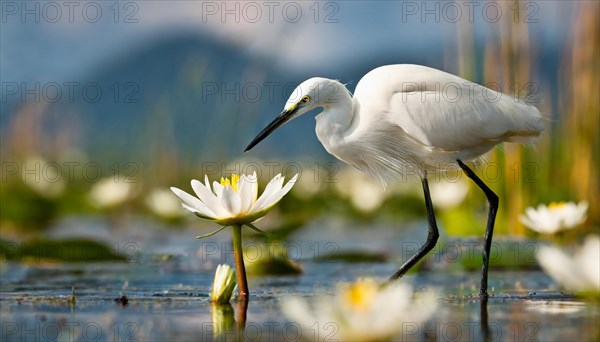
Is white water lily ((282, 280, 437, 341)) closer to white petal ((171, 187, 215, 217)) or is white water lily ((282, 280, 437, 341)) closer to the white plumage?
white petal ((171, 187, 215, 217))

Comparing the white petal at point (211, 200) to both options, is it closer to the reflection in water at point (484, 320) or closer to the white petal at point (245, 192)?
the white petal at point (245, 192)

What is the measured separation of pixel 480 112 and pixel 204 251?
2791 mm

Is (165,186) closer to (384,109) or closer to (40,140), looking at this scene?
(40,140)

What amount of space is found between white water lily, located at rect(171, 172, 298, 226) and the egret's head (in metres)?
0.63

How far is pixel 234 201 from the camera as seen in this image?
369cm

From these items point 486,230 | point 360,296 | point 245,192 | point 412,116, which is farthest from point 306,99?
point 360,296

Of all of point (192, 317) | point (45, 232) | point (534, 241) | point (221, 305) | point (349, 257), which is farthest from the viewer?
point (45, 232)

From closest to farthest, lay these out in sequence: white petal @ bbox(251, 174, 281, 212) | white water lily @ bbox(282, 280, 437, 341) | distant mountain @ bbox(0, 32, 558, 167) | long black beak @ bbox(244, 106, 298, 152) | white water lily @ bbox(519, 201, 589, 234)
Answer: white water lily @ bbox(282, 280, 437, 341)
white petal @ bbox(251, 174, 281, 212)
long black beak @ bbox(244, 106, 298, 152)
white water lily @ bbox(519, 201, 589, 234)
distant mountain @ bbox(0, 32, 558, 167)

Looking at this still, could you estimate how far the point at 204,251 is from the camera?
6.86m

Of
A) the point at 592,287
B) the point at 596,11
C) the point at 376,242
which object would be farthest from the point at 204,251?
the point at 592,287

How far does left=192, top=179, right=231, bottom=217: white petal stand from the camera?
3.71 meters

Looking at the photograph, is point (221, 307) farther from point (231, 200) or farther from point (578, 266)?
point (578, 266)

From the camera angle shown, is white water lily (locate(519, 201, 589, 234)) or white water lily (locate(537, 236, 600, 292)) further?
white water lily (locate(519, 201, 589, 234))

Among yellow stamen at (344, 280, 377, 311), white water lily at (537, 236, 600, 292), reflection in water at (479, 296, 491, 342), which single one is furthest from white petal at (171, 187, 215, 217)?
yellow stamen at (344, 280, 377, 311)
